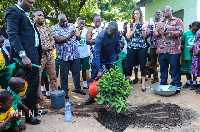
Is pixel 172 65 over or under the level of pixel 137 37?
under

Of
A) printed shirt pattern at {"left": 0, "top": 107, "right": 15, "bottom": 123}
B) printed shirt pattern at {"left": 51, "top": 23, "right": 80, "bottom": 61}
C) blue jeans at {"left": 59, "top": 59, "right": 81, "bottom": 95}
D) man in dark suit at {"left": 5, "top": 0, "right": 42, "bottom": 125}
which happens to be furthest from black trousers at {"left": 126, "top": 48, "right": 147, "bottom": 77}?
printed shirt pattern at {"left": 0, "top": 107, "right": 15, "bottom": 123}

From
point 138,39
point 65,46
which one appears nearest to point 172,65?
point 138,39

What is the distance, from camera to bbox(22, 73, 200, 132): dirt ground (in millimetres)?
3078

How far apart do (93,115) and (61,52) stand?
1.82 metres

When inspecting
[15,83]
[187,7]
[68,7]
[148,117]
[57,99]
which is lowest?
[148,117]

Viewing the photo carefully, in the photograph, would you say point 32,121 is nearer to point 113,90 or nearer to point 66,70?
point 113,90

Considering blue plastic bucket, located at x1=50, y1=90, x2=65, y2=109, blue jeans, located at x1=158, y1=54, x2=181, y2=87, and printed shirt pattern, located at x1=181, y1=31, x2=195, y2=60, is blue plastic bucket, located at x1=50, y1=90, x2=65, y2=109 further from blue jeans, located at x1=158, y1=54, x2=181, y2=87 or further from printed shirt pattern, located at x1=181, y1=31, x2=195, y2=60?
printed shirt pattern, located at x1=181, y1=31, x2=195, y2=60

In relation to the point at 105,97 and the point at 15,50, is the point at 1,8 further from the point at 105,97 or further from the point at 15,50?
the point at 105,97

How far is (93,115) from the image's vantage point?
12.0ft

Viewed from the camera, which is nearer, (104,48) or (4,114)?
(4,114)

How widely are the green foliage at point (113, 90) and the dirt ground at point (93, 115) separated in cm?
35

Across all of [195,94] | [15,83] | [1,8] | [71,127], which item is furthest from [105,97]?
[1,8]

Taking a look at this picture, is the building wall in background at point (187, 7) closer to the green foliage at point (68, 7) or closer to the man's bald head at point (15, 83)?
the green foliage at point (68, 7)

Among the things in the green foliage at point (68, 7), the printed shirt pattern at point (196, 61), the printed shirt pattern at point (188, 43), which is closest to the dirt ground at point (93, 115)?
the printed shirt pattern at point (196, 61)
